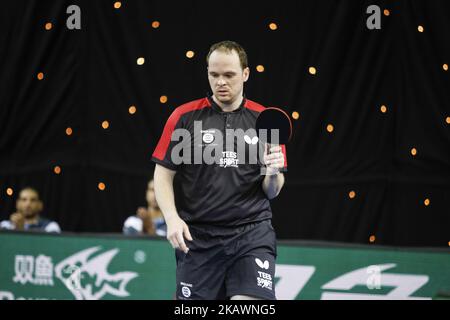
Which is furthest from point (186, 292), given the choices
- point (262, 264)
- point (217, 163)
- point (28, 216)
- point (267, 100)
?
point (28, 216)

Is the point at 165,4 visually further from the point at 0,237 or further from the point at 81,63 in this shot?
the point at 0,237

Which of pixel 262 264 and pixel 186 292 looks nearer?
pixel 262 264

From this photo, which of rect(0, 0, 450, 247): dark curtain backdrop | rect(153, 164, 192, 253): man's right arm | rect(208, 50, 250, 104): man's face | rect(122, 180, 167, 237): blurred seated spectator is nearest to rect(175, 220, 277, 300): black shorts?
rect(153, 164, 192, 253): man's right arm

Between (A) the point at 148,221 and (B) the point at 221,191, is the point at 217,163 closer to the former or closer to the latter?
(B) the point at 221,191

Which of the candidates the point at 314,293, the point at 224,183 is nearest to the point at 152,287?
the point at 314,293

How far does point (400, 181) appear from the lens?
21.8 ft

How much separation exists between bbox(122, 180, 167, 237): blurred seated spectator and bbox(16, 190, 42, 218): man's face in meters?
0.97

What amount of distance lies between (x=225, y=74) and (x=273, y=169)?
643mm

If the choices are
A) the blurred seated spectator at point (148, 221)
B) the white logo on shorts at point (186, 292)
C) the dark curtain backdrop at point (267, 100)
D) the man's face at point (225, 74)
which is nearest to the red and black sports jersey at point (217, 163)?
the man's face at point (225, 74)

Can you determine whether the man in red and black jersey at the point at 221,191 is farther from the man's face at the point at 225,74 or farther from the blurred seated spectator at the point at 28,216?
the blurred seated spectator at the point at 28,216

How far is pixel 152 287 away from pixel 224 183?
268 cm

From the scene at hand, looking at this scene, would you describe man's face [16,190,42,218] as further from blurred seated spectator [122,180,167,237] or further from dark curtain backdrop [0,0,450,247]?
blurred seated spectator [122,180,167,237]

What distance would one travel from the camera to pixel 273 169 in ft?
14.0

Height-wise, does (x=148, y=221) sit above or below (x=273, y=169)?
below
